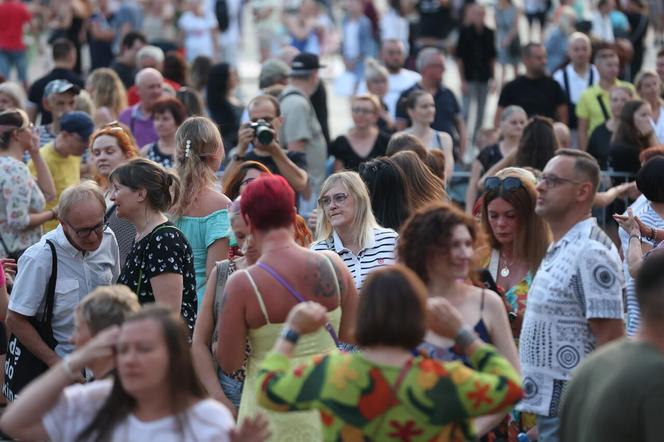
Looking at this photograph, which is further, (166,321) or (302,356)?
(302,356)

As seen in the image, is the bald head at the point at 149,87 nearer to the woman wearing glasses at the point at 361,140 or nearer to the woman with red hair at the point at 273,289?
the woman wearing glasses at the point at 361,140

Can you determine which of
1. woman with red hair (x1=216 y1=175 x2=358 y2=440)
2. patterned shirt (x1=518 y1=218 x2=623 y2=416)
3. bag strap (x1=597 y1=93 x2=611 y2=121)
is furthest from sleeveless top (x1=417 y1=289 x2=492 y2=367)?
bag strap (x1=597 y1=93 x2=611 y2=121)

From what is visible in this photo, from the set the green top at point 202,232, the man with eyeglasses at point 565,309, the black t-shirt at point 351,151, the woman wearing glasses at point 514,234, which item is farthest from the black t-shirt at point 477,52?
the man with eyeglasses at point 565,309

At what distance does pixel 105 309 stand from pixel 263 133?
4.38m

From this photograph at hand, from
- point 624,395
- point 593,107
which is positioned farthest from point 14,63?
Result: point 624,395

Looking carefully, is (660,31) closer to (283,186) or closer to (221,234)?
(221,234)

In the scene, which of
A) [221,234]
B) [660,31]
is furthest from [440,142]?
[660,31]

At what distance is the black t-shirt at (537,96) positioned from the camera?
13383mm

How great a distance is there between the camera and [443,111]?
1312 cm

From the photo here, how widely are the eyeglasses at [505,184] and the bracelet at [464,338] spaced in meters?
2.05

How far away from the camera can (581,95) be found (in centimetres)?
1314

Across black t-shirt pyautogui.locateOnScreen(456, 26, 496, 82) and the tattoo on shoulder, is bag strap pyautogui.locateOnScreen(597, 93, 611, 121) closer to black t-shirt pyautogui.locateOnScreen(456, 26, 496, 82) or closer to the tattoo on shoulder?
black t-shirt pyautogui.locateOnScreen(456, 26, 496, 82)

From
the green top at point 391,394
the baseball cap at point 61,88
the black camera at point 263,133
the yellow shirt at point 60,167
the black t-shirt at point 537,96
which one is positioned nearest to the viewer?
the green top at point 391,394

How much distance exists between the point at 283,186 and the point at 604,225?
6318 millimetres
